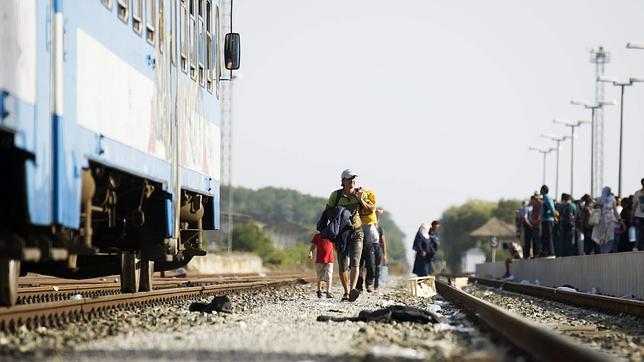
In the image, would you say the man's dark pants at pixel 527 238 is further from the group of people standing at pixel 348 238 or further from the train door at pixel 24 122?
the train door at pixel 24 122

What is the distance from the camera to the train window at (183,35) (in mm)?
16328

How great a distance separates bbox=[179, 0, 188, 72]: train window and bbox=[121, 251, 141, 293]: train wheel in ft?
9.93

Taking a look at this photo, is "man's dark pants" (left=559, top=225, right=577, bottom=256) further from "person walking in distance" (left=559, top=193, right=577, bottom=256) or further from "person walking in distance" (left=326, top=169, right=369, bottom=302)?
"person walking in distance" (left=326, top=169, right=369, bottom=302)

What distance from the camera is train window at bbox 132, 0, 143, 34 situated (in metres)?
13.8

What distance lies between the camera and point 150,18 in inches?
571

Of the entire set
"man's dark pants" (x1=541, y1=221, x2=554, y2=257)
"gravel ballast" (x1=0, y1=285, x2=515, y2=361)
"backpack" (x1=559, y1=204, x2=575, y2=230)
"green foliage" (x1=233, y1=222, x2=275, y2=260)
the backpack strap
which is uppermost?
the backpack strap

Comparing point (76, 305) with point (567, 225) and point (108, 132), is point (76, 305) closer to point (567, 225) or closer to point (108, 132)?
point (108, 132)

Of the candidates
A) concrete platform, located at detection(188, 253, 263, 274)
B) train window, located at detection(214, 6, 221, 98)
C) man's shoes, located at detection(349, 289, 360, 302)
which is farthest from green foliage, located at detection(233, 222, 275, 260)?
train window, located at detection(214, 6, 221, 98)

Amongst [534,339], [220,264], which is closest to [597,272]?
[534,339]

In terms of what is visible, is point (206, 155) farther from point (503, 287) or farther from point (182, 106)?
point (503, 287)

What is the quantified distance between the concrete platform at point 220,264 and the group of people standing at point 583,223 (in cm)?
1763

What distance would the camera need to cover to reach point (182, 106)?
16.5 metres

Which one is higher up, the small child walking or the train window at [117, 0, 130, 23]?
the train window at [117, 0, 130, 23]

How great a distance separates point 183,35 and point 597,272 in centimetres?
1308
